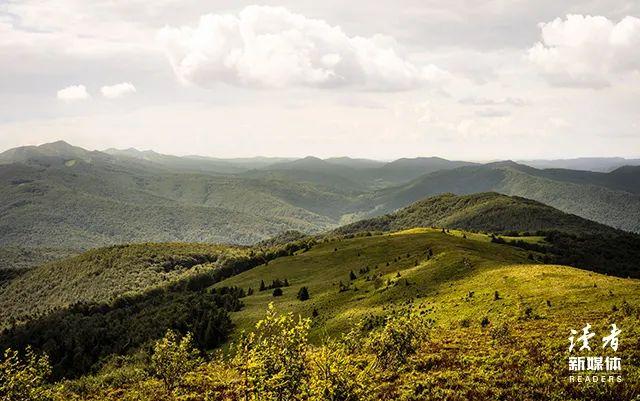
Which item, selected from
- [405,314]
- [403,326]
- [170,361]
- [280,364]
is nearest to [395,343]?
[403,326]

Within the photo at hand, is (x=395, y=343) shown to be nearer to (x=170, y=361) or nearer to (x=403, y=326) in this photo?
(x=403, y=326)

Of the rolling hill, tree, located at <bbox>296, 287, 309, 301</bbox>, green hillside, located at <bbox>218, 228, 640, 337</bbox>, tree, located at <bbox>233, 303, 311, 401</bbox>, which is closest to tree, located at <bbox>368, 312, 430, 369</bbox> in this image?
the rolling hill

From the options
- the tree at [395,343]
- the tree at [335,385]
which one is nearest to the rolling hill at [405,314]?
the tree at [335,385]

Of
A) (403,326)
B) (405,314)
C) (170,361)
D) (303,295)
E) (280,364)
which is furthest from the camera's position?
(303,295)

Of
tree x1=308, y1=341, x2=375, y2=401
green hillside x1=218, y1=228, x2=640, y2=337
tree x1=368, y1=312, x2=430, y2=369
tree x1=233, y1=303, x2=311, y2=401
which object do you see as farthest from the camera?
green hillside x1=218, y1=228, x2=640, y2=337

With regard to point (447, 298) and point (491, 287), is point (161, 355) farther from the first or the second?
point (491, 287)

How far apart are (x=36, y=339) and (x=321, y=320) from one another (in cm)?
12536

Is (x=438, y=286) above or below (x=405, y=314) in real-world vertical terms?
above

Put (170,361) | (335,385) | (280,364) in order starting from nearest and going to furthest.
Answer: (335,385) → (280,364) → (170,361)

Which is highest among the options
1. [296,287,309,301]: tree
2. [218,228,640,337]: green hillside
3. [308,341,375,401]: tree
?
[308,341,375,401]: tree

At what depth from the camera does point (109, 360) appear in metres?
96.8

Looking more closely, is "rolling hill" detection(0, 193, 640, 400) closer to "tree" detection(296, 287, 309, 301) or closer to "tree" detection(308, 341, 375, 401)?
"tree" detection(308, 341, 375, 401)

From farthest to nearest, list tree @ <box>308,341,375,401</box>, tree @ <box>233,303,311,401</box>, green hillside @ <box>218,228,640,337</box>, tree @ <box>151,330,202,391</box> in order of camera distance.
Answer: green hillside @ <box>218,228,640,337</box> < tree @ <box>151,330,202,391</box> < tree @ <box>233,303,311,401</box> < tree @ <box>308,341,375,401</box>

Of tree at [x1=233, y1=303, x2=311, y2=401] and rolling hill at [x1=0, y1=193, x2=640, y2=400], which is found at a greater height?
tree at [x1=233, y1=303, x2=311, y2=401]
